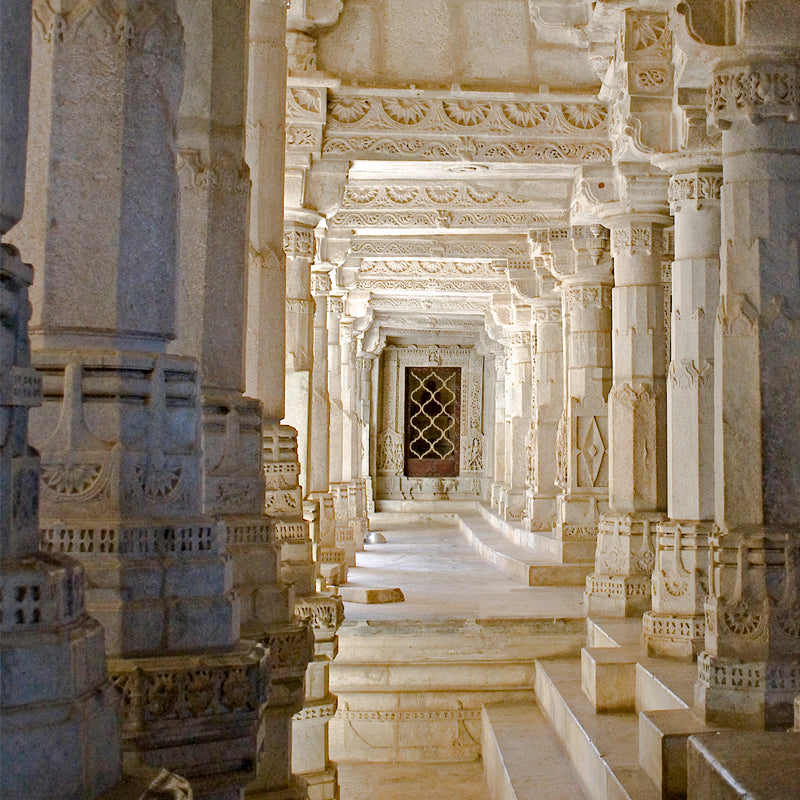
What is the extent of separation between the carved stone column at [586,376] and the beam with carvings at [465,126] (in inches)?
85.4

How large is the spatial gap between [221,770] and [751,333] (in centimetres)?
297

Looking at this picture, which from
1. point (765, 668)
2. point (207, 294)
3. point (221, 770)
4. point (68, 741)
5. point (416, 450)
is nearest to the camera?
point (68, 741)

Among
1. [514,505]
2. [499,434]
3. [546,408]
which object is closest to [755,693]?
[546,408]

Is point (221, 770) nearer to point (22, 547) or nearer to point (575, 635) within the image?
point (22, 547)

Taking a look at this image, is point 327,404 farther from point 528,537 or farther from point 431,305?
point 431,305

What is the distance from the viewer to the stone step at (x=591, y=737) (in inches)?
193

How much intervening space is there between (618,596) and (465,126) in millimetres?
3931

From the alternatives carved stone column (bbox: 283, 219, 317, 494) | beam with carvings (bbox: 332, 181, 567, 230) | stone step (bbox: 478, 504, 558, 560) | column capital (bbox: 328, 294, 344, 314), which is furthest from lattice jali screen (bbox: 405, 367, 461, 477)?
carved stone column (bbox: 283, 219, 317, 494)

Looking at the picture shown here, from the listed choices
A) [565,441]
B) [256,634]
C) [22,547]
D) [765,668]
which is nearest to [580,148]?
[565,441]

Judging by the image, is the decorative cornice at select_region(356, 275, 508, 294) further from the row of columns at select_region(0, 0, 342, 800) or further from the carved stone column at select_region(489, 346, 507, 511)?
the row of columns at select_region(0, 0, 342, 800)

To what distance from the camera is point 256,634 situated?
3.83 m

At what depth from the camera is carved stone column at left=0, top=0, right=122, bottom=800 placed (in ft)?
5.92

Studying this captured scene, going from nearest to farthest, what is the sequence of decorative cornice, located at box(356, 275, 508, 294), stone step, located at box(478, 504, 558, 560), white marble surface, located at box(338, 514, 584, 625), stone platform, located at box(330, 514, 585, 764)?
stone platform, located at box(330, 514, 585, 764), white marble surface, located at box(338, 514, 584, 625), stone step, located at box(478, 504, 558, 560), decorative cornice, located at box(356, 275, 508, 294)

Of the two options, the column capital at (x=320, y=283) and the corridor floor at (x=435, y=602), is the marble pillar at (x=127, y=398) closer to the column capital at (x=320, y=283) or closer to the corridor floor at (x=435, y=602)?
the corridor floor at (x=435, y=602)
